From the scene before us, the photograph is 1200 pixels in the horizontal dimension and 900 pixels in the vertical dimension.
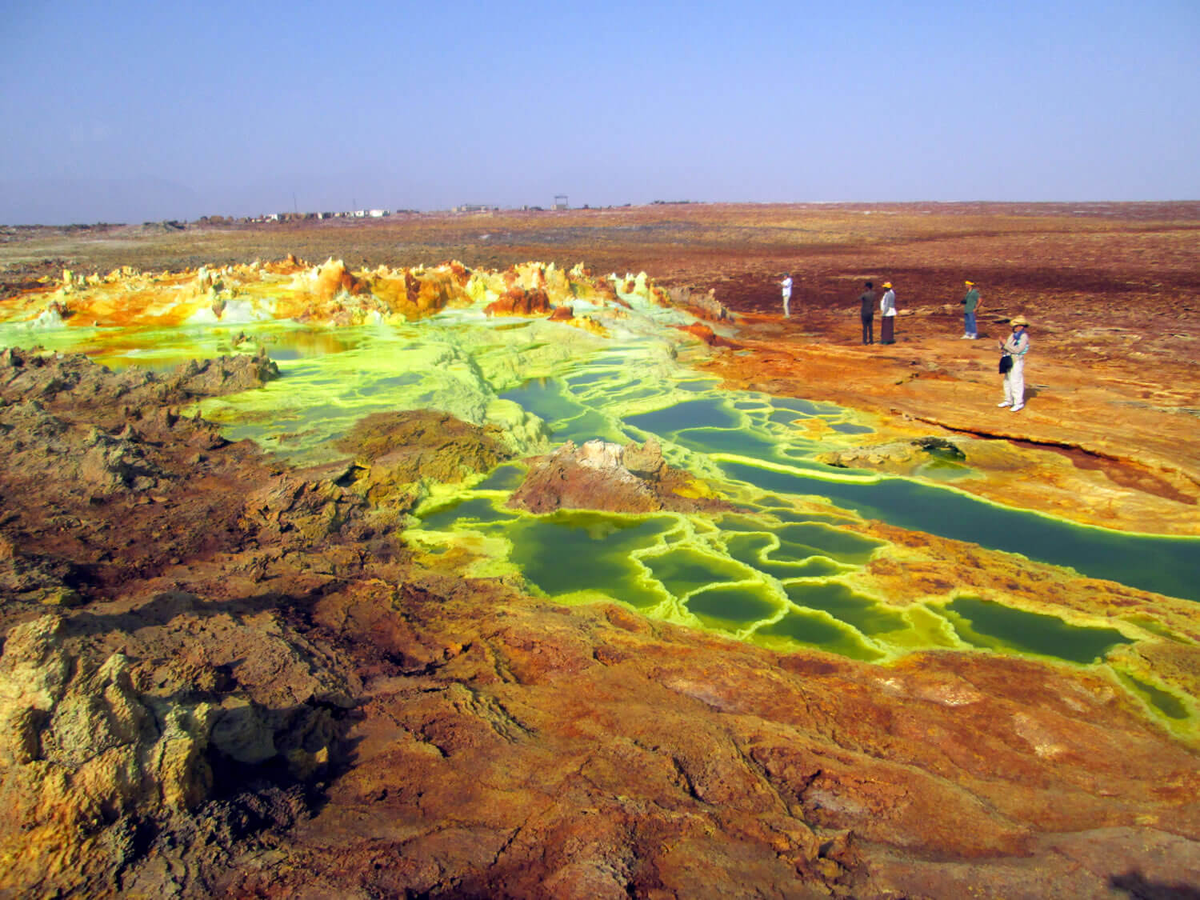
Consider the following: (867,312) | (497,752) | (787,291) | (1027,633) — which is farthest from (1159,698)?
(787,291)

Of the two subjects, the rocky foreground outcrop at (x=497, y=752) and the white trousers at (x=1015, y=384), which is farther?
the white trousers at (x=1015, y=384)

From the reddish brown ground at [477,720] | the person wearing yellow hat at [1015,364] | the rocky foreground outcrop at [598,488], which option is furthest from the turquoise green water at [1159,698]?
the person wearing yellow hat at [1015,364]

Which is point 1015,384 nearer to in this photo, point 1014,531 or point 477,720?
point 1014,531

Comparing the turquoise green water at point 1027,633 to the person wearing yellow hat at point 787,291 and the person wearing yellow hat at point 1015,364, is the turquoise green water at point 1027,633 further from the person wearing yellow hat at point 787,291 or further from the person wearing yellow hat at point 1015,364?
the person wearing yellow hat at point 787,291

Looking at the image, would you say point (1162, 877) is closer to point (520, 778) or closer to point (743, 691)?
point (743, 691)

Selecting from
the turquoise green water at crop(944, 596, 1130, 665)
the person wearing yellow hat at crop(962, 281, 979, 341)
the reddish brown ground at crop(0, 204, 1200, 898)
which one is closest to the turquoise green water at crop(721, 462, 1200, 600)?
the reddish brown ground at crop(0, 204, 1200, 898)

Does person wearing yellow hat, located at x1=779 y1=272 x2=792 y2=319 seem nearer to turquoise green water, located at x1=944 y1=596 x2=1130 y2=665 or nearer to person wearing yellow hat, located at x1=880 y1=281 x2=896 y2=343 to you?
person wearing yellow hat, located at x1=880 y1=281 x2=896 y2=343

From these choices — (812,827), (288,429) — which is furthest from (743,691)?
(288,429)
